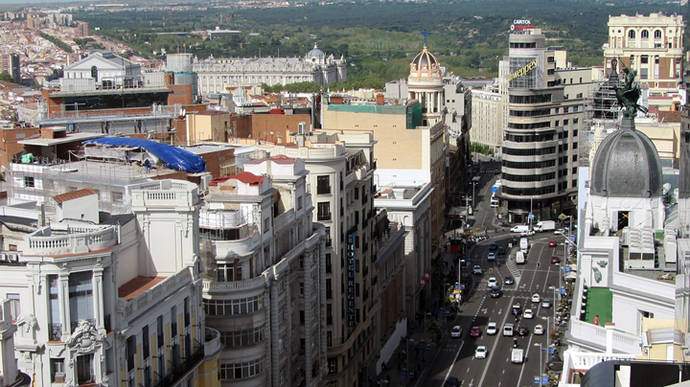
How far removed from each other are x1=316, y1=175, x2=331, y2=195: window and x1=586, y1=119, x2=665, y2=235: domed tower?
18962mm

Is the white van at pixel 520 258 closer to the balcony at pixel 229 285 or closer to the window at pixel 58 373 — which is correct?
the balcony at pixel 229 285

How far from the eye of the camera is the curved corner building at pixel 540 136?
160875 millimetres

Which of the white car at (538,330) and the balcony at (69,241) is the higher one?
the balcony at (69,241)

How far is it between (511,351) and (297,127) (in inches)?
1053

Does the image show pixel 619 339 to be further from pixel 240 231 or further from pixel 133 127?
pixel 133 127

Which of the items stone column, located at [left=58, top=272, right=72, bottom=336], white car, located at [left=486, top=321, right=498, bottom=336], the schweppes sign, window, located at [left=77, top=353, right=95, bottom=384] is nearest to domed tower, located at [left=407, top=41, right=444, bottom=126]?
the schweppes sign

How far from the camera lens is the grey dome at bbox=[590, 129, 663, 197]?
208 ft

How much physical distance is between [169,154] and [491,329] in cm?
4805

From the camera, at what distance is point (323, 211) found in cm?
7725

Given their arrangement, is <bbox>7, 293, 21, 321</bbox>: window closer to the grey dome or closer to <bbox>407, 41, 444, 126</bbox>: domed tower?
the grey dome

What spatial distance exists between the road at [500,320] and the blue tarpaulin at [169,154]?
31.3m

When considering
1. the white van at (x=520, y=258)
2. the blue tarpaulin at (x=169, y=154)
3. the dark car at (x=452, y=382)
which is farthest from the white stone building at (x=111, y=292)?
the white van at (x=520, y=258)

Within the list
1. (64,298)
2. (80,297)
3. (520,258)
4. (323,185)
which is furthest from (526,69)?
(64,298)

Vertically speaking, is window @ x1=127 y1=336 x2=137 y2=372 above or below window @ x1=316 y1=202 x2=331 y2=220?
below
